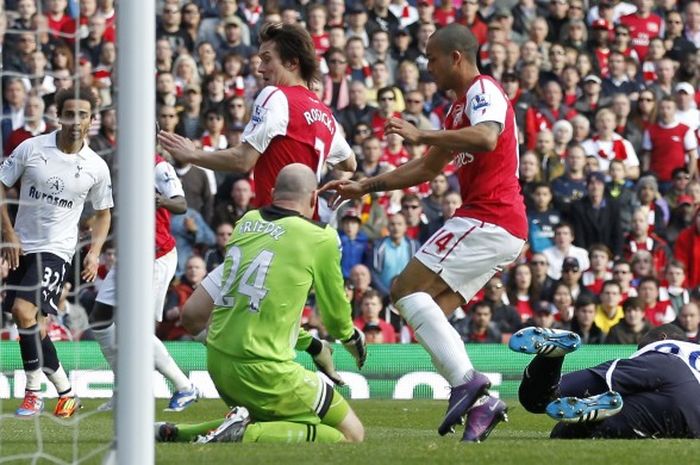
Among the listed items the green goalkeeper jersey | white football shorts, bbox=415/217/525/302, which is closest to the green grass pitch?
the green goalkeeper jersey

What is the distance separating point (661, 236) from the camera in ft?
63.2

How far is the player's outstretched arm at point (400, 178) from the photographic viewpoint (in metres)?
9.59

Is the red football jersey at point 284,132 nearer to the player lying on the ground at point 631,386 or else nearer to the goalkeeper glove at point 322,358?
the goalkeeper glove at point 322,358

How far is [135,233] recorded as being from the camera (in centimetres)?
656

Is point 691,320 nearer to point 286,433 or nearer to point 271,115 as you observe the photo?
point 271,115

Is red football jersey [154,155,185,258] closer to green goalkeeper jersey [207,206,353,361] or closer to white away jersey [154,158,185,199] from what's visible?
white away jersey [154,158,185,199]

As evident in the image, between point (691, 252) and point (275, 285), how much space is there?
1104 centimetres

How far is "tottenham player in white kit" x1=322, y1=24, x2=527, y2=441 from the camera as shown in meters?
9.02

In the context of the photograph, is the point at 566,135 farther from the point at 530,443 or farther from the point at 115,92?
the point at 115,92

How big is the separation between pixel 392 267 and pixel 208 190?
2322 mm

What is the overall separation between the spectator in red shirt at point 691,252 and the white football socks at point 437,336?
394 inches

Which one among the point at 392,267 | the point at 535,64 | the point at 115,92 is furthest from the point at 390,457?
the point at 535,64

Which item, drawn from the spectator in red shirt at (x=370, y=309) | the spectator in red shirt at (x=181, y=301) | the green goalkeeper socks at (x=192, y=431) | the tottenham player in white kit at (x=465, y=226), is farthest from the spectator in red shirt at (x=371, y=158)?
the green goalkeeper socks at (x=192, y=431)

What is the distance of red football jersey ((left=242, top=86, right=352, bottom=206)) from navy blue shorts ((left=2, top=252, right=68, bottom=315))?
2.72 metres
